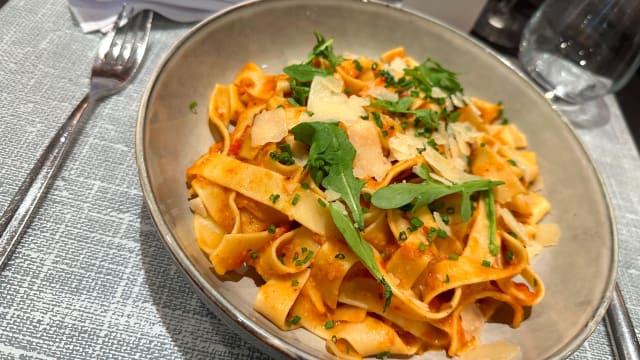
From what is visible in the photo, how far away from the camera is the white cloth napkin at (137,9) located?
2.53 metres

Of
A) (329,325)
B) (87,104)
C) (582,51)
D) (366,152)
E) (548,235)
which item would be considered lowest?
(87,104)

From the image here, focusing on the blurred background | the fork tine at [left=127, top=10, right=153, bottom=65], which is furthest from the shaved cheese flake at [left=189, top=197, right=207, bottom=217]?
the blurred background

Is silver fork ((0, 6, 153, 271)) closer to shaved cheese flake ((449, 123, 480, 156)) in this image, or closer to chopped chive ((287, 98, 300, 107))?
chopped chive ((287, 98, 300, 107))

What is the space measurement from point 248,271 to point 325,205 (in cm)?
38

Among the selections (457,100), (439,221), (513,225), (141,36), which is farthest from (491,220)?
(141,36)

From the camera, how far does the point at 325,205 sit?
1717 mm

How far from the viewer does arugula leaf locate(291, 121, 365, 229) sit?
1721 millimetres

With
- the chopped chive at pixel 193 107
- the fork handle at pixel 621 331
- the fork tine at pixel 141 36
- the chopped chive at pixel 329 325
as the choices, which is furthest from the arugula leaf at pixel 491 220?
the fork tine at pixel 141 36

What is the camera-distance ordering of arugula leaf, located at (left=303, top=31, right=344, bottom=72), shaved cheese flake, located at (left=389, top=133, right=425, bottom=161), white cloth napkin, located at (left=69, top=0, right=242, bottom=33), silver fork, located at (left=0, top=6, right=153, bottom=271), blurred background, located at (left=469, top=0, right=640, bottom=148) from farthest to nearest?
blurred background, located at (left=469, top=0, right=640, bottom=148) → white cloth napkin, located at (left=69, top=0, right=242, bottom=33) → arugula leaf, located at (left=303, top=31, right=344, bottom=72) → shaved cheese flake, located at (left=389, top=133, right=425, bottom=161) → silver fork, located at (left=0, top=6, right=153, bottom=271)

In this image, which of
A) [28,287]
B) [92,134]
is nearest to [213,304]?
[28,287]

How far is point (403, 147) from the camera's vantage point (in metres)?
1.99

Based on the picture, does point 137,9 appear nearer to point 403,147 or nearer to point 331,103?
point 331,103

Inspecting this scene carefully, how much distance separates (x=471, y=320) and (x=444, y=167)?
0.62 metres

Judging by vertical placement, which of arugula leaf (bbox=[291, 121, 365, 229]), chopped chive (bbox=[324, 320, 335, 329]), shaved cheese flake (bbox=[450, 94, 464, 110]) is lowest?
chopped chive (bbox=[324, 320, 335, 329])
